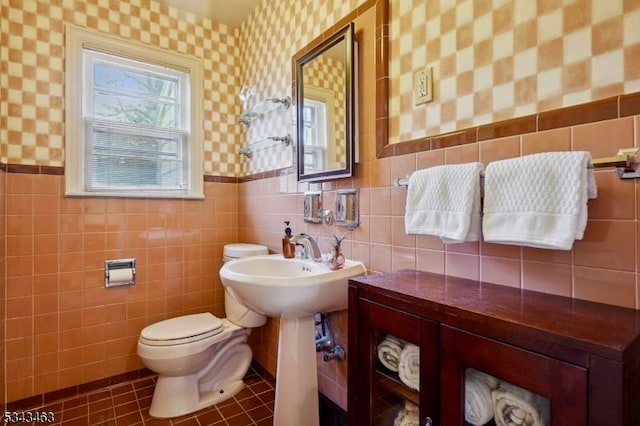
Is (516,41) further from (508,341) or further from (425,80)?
(508,341)

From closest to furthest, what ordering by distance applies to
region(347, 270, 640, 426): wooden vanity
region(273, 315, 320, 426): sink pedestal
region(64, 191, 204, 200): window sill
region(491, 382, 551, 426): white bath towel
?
region(347, 270, 640, 426): wooden vanity, region(491, 382, 551, 426): white bath towel, region(273, 315, 320, 426): sink pedestal, region(64, 191, 204, 200): window sill

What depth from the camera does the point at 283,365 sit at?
→ 4.61 feet

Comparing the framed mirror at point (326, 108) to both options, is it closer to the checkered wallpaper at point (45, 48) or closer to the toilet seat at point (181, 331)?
the toilet seat at point (181, 331)

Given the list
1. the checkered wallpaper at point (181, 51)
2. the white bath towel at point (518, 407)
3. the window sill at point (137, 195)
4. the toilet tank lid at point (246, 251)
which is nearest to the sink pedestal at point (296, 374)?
the toilet tank lid at point (246, 251)

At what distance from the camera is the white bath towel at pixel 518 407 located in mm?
638

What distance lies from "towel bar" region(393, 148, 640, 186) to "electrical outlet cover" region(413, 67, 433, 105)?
55 cm

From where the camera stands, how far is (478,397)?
2.41ft

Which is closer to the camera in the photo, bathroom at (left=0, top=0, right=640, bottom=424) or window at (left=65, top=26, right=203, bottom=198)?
bathroom at (left=0, top=0, right=640, bottom=424)

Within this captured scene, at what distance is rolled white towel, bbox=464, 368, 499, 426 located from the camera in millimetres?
728

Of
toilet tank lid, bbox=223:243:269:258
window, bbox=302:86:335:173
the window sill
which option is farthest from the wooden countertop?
the window sill

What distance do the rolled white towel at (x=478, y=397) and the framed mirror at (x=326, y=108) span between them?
874mm

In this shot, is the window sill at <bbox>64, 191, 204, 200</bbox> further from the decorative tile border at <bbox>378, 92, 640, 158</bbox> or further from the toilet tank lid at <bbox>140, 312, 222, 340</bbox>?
the decorative tile border at <bbox>378, 92, 640, 158</bbox>

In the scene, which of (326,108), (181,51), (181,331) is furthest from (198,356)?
(181,51)

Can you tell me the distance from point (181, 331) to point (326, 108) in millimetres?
1382
